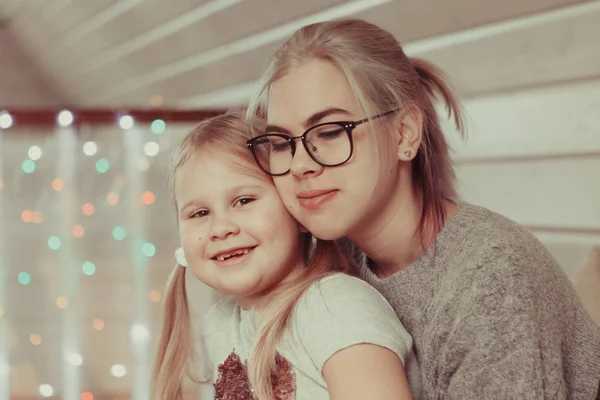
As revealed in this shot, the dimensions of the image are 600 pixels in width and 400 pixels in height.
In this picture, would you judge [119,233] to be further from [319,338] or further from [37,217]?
[319,338]

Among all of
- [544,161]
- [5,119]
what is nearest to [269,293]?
[544,161]

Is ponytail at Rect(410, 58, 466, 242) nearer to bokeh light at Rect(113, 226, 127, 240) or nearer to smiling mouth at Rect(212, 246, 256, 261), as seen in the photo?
smiling mouth at Rect(212, 246, 256, 261)

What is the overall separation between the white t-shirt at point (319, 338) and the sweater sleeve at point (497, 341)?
0.10m

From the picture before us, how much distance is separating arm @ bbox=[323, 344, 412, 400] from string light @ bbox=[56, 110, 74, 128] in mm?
1686

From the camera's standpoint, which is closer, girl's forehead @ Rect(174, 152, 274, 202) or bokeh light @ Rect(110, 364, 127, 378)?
girl's forehead @ Rect(174, 152, 274, 202)

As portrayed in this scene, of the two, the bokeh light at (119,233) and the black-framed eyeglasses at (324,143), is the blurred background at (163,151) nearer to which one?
the bokeh light at (119,233)

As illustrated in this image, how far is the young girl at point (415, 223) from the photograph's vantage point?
3.62 ft

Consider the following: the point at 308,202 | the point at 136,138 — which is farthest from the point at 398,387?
→ the point at 136,138

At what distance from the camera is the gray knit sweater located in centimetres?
109

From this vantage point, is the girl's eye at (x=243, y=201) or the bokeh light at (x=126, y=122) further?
the bokeh light at (x=126, y=122)

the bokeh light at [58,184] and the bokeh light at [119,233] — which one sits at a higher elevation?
the bokeh light at [58,184]

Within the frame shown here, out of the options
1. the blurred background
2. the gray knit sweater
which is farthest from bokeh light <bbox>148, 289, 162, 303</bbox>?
the gray knit sweater

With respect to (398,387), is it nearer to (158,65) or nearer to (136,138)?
(136,138)

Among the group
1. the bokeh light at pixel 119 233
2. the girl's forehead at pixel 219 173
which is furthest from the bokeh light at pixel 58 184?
the girl's forehead at pixel 219 173
